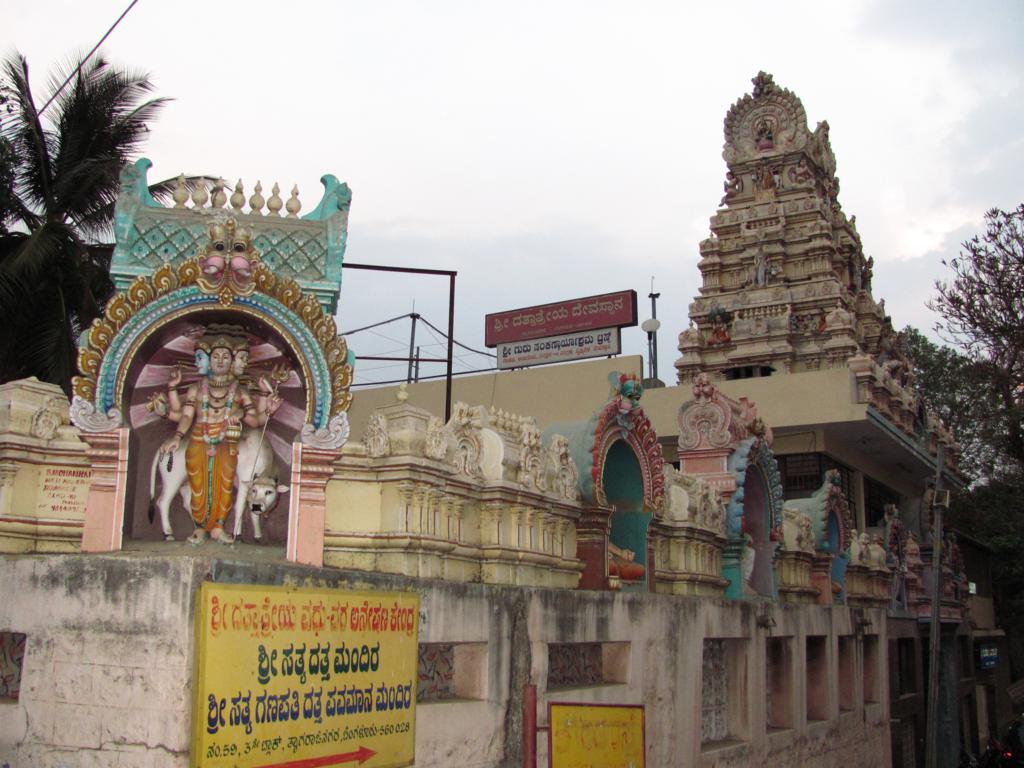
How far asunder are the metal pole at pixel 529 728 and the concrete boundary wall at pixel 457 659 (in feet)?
0.91

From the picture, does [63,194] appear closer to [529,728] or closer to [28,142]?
[28,142]

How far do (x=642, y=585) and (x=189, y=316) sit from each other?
7.73 metres

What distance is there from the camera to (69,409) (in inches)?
407

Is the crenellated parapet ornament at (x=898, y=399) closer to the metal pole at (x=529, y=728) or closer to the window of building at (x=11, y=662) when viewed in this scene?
the metal pole at (x=529, y=728)

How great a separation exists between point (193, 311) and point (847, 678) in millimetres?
17519

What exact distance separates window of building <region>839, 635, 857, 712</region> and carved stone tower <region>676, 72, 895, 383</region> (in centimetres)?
1149

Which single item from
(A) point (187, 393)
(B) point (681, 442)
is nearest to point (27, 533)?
(A) point (187, 393)

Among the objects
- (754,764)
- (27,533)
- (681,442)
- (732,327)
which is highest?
(732,327)

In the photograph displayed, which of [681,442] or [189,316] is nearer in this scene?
[189,316]

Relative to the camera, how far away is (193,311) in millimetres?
10367

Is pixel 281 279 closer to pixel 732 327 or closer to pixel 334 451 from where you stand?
pixel 334 451

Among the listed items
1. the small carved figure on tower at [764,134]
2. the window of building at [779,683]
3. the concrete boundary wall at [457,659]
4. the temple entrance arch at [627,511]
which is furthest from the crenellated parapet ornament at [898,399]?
the temple entrance arch at [627,511]

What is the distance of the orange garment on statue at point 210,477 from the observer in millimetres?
10539

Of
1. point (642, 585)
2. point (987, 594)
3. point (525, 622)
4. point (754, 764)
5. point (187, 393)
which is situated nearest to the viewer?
point (187, 393)
